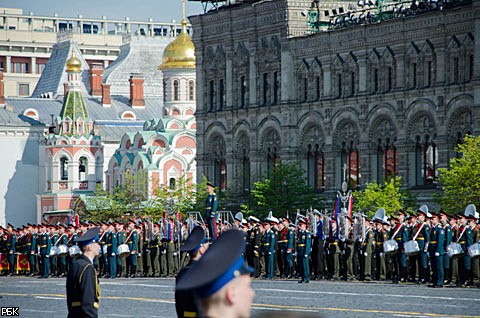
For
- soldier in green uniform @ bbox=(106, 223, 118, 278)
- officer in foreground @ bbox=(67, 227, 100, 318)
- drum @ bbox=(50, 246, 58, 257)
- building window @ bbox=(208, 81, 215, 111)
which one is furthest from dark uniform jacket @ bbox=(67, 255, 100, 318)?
building window @ bbox=(208, 81, 215, 111)

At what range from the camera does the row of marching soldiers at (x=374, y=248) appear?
97.4 feet

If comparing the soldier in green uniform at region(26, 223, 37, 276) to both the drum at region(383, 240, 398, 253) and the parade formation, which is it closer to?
→ the parade formation

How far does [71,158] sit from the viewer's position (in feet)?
303

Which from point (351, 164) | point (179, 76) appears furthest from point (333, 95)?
point (179, 76)

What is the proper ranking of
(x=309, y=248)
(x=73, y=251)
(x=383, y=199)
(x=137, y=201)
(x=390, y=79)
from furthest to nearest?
(x=137, y=201)
(x=390, y=79)
(x=383, y=199)
(x=73, y=251)
(x=309, y=248)

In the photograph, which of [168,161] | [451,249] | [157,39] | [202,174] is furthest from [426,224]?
[157,39]

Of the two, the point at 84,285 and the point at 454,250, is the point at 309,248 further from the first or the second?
the point at 84,285

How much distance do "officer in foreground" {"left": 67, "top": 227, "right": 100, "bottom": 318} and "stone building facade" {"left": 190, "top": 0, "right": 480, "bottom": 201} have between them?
120ft

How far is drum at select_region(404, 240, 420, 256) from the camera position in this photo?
100 feet

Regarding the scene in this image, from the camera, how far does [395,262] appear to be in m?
32.1

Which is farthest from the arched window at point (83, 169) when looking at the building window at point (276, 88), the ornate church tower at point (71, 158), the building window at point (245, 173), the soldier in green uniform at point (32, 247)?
the soldier in green uniform at point (32, 247)

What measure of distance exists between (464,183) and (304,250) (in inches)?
467

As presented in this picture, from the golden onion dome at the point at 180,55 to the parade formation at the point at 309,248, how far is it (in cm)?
4268

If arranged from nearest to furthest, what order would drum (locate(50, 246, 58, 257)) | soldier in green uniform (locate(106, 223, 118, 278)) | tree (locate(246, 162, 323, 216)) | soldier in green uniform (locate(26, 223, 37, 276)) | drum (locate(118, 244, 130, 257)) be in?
soldier in green uniform (locate(106, 223, 118, 278)) → drum (locate(118, 244, 130, 257)) → drum (locate(50, 246, 58, 257)) → soldier in green uniform (locate(26, 223, 37, 276)) → tree (locate(246, 162, 323, 216))
